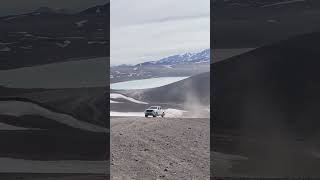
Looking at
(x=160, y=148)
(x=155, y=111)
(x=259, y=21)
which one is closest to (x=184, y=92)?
(x=155, y=111)

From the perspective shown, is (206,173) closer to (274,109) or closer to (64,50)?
(274,109)

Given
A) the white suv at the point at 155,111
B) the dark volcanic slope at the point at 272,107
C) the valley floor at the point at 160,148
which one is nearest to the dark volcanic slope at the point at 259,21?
the dark volcanic slope at the point at 272,107

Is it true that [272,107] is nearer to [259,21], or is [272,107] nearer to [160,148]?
[259,21]

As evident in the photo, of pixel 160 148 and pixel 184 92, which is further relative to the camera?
pixel 184 92

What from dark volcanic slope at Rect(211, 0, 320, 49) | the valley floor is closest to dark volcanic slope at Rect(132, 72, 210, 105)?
the valley floor

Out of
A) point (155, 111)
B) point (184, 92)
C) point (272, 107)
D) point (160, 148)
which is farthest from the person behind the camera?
point (155, 111)

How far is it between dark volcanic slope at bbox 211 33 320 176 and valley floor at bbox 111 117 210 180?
8.57 feet

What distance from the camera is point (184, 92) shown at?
493 inches

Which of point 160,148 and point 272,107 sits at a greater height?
point 272,107

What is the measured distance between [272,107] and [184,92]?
7.35 m

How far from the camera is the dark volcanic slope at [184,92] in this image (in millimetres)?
11570

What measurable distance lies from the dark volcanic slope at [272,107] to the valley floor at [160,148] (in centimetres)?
261

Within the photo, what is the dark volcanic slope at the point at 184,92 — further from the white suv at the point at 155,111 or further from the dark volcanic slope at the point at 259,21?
the dark volcanic slope at the point at 259,21

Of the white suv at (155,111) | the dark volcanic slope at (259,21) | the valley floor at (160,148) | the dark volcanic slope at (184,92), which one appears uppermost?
the dark volcanic slope at (259,21)
